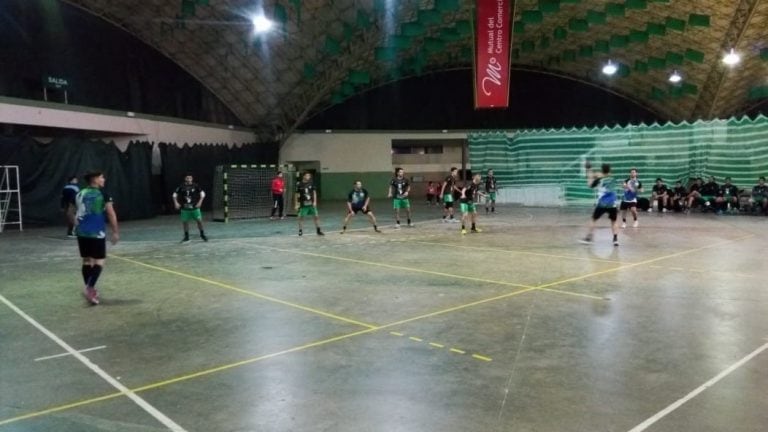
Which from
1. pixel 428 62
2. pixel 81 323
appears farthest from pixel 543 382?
pixel 428 62

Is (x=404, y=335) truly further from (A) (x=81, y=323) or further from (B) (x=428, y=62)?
(B) (x=428, y=62)

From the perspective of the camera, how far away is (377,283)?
891 cm

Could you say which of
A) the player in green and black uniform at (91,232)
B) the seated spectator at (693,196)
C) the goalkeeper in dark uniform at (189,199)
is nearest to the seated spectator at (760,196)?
the seated spectator at (693,196)

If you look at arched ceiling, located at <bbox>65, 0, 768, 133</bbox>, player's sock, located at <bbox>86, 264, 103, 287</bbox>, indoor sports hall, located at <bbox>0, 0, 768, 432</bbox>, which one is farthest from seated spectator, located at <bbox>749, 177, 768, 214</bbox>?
player's sock, located at <bbox>86, 264, 103, 287</bbox>

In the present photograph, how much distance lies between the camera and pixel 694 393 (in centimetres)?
439

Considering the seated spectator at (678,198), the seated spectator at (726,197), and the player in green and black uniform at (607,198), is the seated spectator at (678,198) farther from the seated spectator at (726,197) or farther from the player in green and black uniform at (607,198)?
the player in green and black uniform at (607,198)

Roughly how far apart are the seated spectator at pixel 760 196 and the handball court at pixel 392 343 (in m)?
10.2

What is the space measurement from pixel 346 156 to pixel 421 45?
28.5 feet

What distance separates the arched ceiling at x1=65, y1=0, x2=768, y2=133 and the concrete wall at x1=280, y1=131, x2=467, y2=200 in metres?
2.08

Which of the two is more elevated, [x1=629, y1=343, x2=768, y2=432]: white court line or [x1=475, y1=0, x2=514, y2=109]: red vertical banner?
[x1=475, y1=0, x2=514, y2=109]: red vertical banner

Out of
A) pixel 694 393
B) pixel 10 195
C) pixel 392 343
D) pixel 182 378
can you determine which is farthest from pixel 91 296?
pixel 10 195

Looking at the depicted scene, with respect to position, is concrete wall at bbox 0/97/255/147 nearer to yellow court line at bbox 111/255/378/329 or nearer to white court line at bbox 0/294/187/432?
yellow court line at bbox 111/255/378/329

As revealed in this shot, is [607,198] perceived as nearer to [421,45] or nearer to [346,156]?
[421,45]

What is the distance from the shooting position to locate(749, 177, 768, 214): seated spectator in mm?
20250
